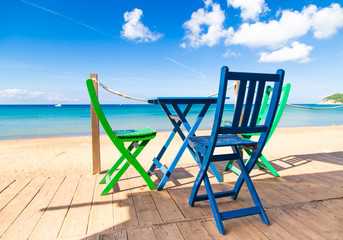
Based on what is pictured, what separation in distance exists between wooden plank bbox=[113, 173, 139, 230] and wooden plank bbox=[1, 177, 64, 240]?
2.11ft

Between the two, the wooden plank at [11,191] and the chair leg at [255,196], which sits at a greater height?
the chair leg at [255,196]

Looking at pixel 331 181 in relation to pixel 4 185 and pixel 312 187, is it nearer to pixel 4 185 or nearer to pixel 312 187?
pixel 312 187

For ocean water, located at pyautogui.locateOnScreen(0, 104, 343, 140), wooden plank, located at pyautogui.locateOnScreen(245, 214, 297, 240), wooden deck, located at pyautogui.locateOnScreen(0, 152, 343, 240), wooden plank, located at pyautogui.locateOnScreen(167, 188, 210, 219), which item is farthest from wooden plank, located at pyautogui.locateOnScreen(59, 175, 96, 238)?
Result: ocean water, located at pyautogui.locateOnScreen(0, 104, 343, 140)

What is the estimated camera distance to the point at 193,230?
4.93ft

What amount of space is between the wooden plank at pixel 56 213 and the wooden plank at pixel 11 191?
439mm

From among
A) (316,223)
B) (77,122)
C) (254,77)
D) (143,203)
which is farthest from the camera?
(77,122)

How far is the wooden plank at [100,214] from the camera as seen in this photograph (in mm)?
1549

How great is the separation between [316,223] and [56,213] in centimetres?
225

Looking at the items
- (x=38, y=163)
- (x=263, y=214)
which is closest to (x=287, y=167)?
(x=263, y=214)

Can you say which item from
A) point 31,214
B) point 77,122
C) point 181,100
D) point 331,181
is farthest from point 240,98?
point 77,122

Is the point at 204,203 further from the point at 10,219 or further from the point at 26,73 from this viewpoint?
the point at 26,73

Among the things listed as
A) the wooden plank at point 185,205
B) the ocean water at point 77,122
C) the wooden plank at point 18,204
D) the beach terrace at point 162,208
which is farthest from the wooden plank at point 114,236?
the ocean water at point 77,122

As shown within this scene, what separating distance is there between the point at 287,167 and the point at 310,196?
1.14 m

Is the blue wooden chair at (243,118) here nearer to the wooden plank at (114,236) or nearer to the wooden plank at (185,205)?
the wooden plank at (185,205)
